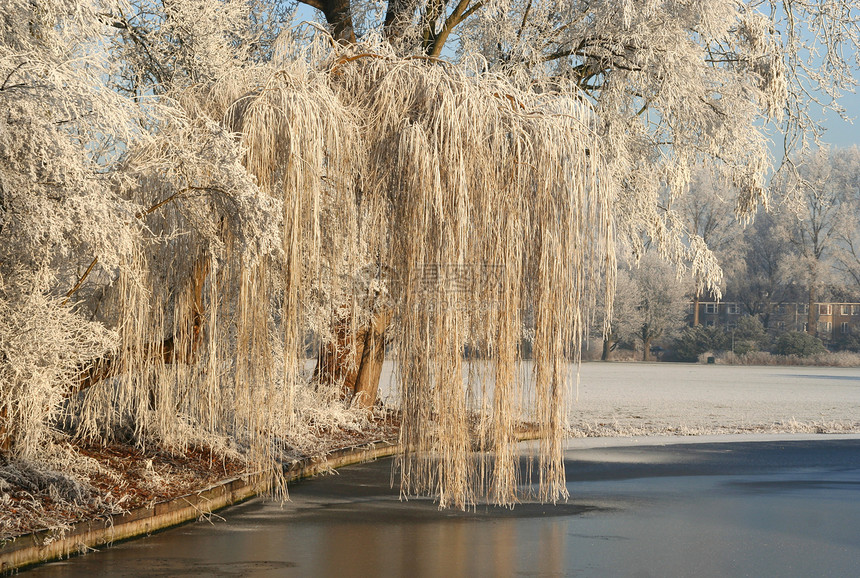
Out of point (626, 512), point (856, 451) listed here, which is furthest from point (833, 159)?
point (626, 512)

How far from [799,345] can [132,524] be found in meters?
48.7

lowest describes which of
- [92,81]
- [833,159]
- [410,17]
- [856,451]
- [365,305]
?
[856,451]

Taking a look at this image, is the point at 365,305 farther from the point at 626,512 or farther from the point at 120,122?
the point at 120,122

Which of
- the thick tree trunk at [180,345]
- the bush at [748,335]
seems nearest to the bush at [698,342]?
the bush at [748,335]

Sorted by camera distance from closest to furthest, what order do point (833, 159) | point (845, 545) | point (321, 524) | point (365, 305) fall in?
point (845, 545), point (321, 524), point (365, 305), point (833, 159)

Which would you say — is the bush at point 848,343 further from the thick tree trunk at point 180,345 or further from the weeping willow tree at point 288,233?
the thick tree trunk at point 180,345

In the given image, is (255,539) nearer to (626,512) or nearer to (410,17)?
(626,512)

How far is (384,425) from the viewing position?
52.4ft

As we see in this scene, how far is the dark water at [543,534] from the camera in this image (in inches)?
271

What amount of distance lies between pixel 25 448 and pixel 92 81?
3454 mm

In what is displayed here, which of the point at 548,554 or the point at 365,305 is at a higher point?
the point at 365,305

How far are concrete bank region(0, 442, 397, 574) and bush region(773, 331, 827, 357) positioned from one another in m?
44.9

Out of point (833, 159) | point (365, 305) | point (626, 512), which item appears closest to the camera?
point (626, 512)

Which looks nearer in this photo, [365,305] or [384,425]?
[365,305]
